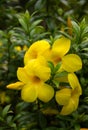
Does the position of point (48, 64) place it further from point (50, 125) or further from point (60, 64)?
point (50, 125)

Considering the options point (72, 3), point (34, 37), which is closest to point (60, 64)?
point (34, 37)

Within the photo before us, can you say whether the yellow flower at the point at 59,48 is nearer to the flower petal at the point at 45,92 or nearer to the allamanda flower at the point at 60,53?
the allamanda flower at the point at 60,53

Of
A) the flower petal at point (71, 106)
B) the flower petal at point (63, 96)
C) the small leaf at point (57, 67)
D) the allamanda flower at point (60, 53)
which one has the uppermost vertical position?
the allamanda flower at point (60, 53)

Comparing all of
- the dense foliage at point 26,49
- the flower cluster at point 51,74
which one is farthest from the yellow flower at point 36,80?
the dense foliage at point 26,49

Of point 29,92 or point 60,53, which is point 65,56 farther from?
point 29,92

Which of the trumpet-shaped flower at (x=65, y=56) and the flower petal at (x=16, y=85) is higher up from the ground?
the trumpet-shaped flower at (x=65, y=56)

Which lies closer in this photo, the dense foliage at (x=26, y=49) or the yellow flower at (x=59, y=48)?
the yellow flower at (x=59, y=48)

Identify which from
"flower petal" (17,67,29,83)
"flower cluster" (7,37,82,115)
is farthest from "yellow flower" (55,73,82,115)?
"flower petal" (17,67,29,83)
